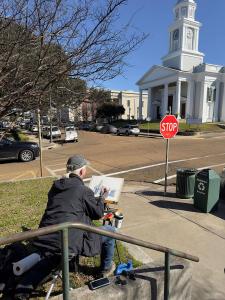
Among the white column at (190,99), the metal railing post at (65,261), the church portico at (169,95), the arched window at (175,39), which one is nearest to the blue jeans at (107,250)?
the metal railing post at (65,261)

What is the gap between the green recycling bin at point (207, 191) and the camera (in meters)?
7.49

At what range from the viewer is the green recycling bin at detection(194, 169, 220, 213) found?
7488 millimetres

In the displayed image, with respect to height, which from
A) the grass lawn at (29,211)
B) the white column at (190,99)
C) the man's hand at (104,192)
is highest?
the white column at (190,99)

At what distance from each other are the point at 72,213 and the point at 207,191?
4.86m

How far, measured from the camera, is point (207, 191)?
24.5ft

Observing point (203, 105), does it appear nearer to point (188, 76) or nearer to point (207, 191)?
point (188, 76)

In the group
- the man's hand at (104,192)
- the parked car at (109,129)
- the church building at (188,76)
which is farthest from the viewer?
the church building at (188,76)

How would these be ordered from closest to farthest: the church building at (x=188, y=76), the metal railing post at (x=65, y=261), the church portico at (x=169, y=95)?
1. the metal railing post at (x=65, y=261)
2. the church building at (x=188, y=76)
3. the church portico at (x=169, y=95)

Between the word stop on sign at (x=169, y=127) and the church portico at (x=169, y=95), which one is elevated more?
the church portico at (x=169, y=95)

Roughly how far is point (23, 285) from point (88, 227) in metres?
1.16

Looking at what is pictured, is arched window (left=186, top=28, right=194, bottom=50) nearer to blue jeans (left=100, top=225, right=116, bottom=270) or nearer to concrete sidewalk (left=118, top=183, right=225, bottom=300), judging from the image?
concrete sidewalk (left=118, top=183, right=225, bottom=300)

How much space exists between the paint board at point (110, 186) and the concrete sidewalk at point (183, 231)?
96cm

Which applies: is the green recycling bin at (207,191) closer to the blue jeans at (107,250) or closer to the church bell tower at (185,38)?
the blue jeans at (107,250)

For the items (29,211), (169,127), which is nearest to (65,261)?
(29,211)
